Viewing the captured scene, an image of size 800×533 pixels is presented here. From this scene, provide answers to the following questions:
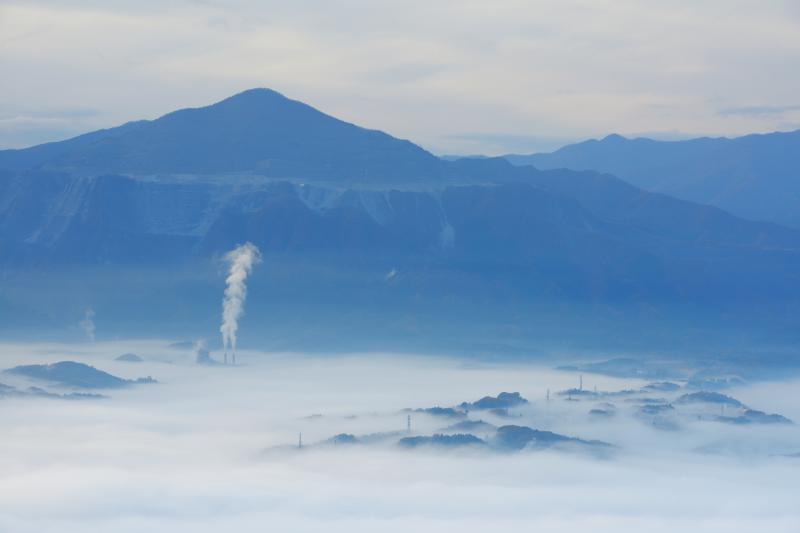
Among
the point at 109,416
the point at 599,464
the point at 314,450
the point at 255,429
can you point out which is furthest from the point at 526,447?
the point at 109,416

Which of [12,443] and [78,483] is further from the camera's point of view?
[12,443]

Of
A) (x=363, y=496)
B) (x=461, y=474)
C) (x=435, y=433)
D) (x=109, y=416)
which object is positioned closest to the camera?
(x=363, y=496)

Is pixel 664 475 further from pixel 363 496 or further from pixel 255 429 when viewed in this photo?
pixel 255 429

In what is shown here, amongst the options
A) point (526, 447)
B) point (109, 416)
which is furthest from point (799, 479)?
point (109, 416)

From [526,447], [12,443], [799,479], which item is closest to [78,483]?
[12,443]

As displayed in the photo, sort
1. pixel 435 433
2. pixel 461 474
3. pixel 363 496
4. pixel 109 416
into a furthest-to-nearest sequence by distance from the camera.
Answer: pixel 109 416, pixel 435 433, pixel 461 474, pixel 363 496

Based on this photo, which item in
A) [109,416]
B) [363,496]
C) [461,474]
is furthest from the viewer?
[109,416]

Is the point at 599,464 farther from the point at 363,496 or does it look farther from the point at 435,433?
the point at 363,496

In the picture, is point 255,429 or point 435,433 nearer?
point 435,433

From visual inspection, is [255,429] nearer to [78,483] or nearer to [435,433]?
[435,433]
